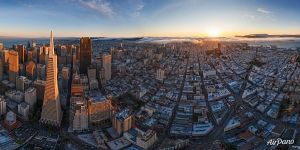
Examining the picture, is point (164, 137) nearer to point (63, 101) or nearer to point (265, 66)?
point (63, 101)

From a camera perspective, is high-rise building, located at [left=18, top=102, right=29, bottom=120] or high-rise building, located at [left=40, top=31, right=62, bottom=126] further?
high-rise building, located at [left=18, top=102, right=29, bottom=120]

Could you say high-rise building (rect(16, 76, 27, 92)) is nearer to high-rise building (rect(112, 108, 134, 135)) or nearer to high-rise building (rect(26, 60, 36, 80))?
high-rise building (rect(26, 60, 36, 80))

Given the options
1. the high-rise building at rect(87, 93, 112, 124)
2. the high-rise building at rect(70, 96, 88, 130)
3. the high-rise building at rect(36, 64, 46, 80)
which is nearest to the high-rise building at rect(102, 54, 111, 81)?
the high-rise building at rect(36, 64, 46, 80)

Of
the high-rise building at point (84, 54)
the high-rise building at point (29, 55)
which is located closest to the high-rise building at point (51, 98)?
the high-rise building at point (84, 54)

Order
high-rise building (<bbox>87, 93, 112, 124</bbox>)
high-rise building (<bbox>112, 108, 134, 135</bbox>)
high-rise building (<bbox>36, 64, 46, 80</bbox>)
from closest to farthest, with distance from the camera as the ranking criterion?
high-rise building (<bbox>112, 108, 134, 135</bbox>) < high-rise building (<bbox>87, 93, 112, 124</bbox>) < high-rise building (<bbox>36, 64, 46, 80</bbox>)

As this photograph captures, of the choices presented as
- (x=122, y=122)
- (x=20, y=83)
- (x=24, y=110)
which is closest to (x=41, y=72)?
(x=20, y=83)

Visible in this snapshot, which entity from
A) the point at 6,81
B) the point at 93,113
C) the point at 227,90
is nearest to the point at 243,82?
the point at 227,90

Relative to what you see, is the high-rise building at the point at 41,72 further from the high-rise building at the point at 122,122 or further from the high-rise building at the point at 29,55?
the high-rise building at the point at 122,122

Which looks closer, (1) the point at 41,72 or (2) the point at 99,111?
(2) the point at 99,111

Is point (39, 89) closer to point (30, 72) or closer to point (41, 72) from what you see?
point (41, 72)
